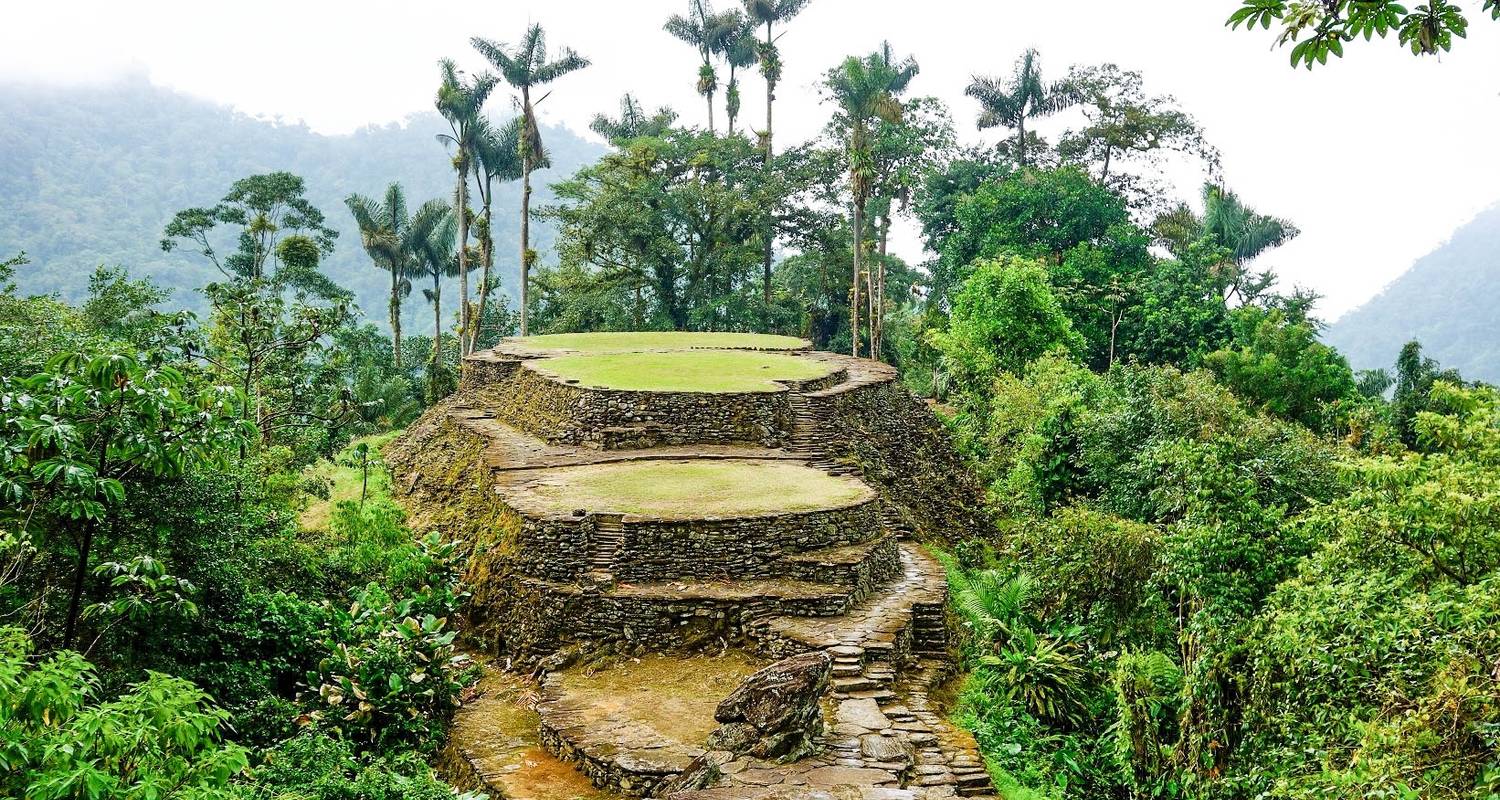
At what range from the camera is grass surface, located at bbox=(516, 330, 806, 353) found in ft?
78.1

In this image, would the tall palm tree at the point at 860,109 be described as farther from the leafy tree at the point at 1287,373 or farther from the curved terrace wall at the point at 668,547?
the curved terrace wall at the point at 668,547

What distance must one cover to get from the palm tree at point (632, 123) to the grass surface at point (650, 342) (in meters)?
16.6

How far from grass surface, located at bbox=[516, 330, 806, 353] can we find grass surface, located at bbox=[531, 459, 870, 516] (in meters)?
8.09

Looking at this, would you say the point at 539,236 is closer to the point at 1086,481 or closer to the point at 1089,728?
the point at 1086,481

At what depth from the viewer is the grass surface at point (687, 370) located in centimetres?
1809

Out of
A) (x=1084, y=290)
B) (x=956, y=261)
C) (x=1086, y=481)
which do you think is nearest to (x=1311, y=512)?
(x=1086, y=481)

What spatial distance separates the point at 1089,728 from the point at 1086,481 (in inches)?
242

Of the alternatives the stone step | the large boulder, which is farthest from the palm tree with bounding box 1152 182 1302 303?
the large boulder

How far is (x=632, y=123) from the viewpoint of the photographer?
4134cm

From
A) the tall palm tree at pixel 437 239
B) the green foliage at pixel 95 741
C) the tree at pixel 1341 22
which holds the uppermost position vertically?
the tall palm tree at pixel 437 239

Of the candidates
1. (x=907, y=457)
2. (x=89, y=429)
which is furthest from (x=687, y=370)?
(x=89, y=429)

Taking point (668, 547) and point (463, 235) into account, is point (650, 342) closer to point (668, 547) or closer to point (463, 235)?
point (463, 235)

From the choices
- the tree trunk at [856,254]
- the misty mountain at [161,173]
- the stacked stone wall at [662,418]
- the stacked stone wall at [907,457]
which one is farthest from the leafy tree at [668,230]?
the stacked stone wall at [662,418]

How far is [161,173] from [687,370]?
65.0 meters
